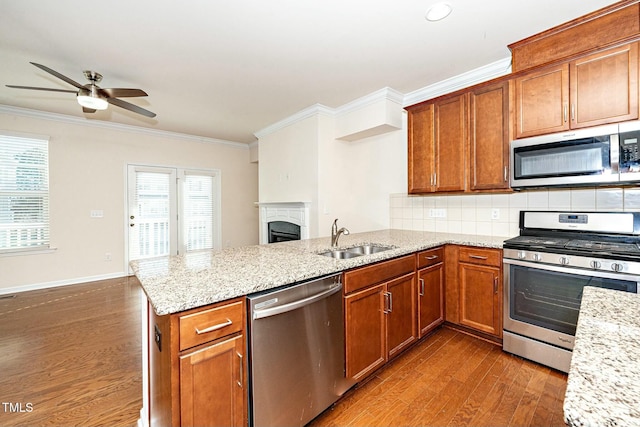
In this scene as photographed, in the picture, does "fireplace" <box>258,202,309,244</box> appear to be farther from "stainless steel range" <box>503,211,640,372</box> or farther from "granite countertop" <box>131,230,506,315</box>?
"stainless steel range" <box>503,211,640,372</box>

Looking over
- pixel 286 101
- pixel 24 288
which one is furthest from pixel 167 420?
pixel 24 288

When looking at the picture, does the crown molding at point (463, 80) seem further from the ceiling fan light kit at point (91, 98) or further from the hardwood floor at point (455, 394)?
the ceiling fan light kit at point (91, 98)

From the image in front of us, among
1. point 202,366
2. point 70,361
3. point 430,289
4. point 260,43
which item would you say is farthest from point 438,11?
point 70,361

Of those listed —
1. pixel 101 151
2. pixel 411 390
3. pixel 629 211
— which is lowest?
pixel 411 390

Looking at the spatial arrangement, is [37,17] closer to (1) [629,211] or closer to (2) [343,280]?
(2) [343,280]

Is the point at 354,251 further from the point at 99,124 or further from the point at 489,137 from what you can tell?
the point at 99,124

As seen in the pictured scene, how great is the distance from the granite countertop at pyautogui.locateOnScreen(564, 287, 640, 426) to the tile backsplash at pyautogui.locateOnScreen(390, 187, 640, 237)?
6.06ft

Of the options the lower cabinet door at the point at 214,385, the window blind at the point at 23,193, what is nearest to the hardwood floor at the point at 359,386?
the lower cabinet door at the point at 214,385

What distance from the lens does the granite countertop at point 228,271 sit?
1.13m

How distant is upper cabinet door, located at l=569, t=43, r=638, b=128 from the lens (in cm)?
185

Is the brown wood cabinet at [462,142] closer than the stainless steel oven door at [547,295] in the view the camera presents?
No

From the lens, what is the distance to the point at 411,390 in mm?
1853

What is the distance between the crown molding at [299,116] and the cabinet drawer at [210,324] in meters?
3.23

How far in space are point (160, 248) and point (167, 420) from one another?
480cm
